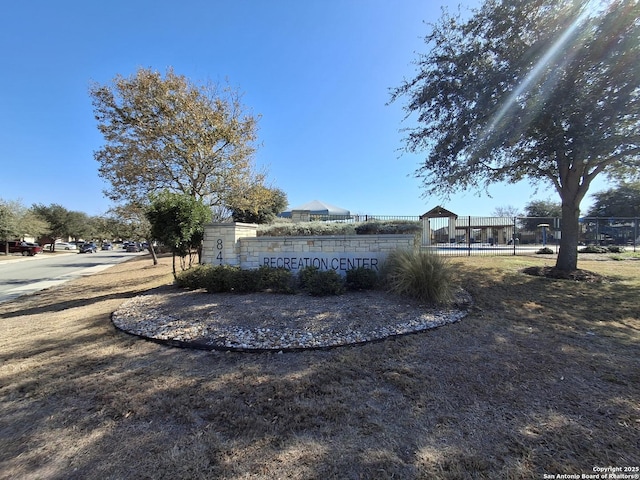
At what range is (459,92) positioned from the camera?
8.22 m

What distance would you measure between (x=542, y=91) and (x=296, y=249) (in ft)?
23.1

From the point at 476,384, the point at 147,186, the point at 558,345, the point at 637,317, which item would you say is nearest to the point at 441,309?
the point at 558,345

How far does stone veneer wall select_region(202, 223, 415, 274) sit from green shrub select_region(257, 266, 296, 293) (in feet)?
3.79

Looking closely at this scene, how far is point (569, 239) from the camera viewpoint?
9117 millimetres

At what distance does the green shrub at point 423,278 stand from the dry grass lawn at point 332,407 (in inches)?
45.4

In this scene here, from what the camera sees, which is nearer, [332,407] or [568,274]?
[332,407]

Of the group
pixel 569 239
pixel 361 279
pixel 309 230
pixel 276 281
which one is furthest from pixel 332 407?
pixel 569 239

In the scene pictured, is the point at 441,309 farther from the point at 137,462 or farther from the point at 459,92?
the point at 459,92

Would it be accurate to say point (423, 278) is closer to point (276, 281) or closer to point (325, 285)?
point (325, 285)

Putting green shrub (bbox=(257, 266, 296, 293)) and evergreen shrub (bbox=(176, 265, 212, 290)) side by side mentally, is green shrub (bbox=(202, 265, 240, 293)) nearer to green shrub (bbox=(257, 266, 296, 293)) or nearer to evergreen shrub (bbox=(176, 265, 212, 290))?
evergreen shrub (bbox=(176, 265, 212, 290))

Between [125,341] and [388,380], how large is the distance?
386 cm

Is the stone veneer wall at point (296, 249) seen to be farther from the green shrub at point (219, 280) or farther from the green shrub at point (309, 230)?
the green shrub at point (219, 280)

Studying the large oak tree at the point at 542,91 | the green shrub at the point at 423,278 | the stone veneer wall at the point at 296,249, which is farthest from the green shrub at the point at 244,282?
the large oak tree at the point at 542,91

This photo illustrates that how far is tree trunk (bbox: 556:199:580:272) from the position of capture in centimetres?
891
